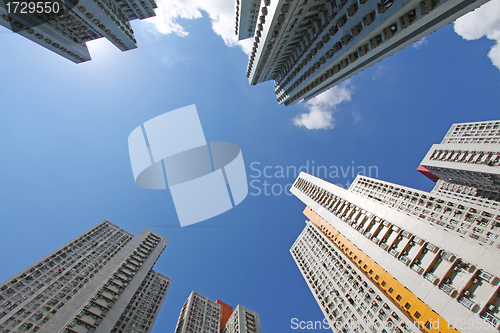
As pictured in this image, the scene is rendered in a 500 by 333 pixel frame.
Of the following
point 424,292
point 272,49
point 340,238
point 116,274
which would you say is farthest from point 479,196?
point 116,274

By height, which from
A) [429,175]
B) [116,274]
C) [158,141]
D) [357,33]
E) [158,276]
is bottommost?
[158,276]

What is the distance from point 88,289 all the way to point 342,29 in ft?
152

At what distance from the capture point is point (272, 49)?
3900cm

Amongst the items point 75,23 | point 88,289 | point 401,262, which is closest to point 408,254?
point 401,262

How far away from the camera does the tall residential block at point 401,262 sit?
12.1m

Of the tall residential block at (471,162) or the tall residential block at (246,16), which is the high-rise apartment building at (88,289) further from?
the tall residential block at (471,162)

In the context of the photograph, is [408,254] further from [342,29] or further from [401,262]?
[342,29]

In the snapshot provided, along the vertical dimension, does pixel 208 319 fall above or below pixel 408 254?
below

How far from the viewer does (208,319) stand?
179ft

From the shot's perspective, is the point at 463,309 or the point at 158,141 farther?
the point at 158,141

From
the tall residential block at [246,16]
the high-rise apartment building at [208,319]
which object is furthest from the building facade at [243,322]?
the tall residential block at [246,16]

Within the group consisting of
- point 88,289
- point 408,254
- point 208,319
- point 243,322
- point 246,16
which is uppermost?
point 246,16

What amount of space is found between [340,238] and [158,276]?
5402cm

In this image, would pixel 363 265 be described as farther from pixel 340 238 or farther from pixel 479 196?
pixel 479 196
